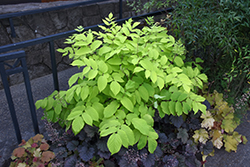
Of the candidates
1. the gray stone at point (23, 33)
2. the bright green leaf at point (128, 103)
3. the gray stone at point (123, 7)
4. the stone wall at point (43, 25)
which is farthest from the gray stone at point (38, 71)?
the bright green leaf at point (128, 103)

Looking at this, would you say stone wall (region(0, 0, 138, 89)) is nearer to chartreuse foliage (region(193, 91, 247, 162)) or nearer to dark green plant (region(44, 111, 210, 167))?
dark green plant (region(44, 111, 210, 167))

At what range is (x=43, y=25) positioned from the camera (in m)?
3.34

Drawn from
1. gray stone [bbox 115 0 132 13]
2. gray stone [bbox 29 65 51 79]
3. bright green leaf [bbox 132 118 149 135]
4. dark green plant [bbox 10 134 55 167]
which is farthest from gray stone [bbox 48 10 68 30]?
bright green leaf [bbox 132 118 149 135]

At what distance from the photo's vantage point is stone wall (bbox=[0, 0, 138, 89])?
10.2 feet

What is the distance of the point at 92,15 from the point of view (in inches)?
150

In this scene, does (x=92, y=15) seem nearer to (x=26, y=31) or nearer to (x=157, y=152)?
(x=26, y=31)

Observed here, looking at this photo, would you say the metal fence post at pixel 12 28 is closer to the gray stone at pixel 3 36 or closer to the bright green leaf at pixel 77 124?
the gray stone at pixel 3 36

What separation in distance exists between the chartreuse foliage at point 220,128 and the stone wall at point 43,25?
255 centimetres

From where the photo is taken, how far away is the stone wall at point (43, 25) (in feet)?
10.2

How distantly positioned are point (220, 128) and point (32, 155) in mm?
1918

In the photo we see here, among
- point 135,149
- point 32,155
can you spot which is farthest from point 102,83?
point 32,155

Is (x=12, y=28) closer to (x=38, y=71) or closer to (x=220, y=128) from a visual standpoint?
(x=38, y=71)

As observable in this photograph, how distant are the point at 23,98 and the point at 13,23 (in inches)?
45.0

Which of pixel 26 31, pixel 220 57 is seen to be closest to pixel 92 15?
pixel 26 31
